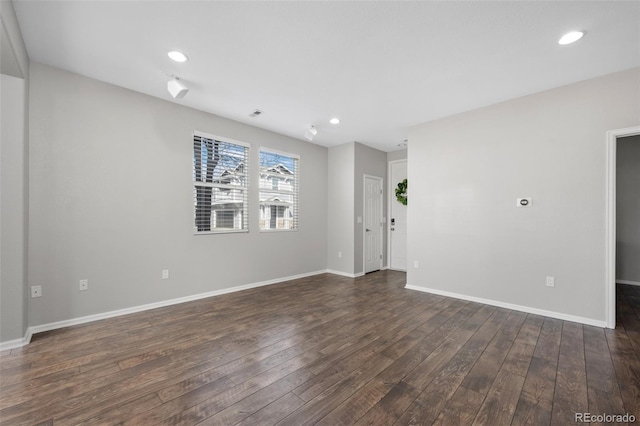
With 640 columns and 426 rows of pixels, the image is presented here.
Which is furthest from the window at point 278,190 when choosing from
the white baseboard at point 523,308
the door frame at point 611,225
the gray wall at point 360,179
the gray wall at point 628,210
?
the gray wall at point 628,210

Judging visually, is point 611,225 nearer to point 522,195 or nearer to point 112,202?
point 522,195

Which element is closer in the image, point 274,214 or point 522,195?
point 522,195

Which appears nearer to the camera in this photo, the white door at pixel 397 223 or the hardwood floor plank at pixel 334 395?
the hardwood floor plank at pixel 334 395

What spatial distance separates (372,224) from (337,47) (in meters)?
4.02

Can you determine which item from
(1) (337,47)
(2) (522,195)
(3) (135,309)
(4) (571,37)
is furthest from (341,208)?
(4) (571,37)

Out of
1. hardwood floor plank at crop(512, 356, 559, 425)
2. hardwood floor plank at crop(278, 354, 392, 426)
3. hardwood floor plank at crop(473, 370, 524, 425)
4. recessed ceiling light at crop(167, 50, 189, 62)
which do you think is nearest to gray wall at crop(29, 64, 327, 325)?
recessed ceiling light at crop(167, 50, 189, 62)

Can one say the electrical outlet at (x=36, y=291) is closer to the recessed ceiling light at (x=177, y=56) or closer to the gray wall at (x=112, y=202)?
the gray wall at (x=112, y=202)

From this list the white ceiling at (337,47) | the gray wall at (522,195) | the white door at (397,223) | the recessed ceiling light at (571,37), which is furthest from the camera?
the white door at (397,223)

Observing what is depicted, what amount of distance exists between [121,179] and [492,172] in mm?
4733

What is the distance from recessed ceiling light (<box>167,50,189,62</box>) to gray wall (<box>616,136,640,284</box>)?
701 centimetres

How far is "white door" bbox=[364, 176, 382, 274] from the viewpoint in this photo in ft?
19.0

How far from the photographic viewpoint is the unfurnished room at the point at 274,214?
1942 mm

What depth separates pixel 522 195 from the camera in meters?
3.49

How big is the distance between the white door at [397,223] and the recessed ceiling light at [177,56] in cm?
469
